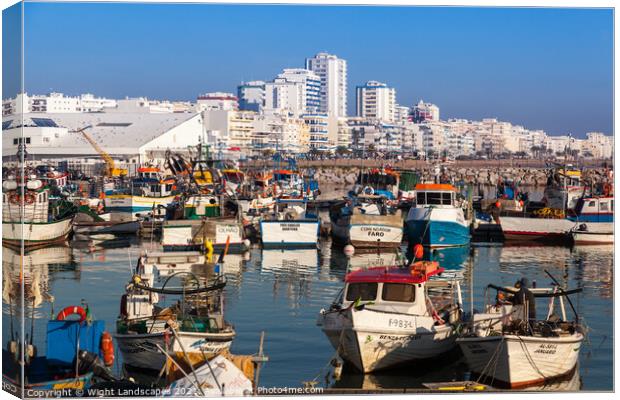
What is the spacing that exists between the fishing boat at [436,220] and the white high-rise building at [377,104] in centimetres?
11530

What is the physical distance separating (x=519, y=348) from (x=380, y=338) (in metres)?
1.72

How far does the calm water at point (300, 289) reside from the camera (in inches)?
501

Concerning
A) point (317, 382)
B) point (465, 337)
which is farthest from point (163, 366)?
point (465, 337)

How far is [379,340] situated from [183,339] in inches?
95.3

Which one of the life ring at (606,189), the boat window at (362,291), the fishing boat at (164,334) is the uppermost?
the life ring at (606,189)

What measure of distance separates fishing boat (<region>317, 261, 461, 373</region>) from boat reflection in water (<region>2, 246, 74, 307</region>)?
12.9 feet

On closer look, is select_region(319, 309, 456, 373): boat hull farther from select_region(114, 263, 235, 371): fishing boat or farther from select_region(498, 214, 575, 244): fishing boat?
select_region(498, 214, 575, 244): fishing boat

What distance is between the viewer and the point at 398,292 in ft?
43.2

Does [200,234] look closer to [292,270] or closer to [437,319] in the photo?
[292,270]

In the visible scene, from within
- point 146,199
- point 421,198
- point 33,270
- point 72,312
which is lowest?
point 33,270

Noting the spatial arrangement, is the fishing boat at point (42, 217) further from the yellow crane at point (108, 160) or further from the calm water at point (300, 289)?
the yellow crane at point (108, 160)

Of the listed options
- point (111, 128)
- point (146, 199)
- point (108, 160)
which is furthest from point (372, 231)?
point (111, 128)

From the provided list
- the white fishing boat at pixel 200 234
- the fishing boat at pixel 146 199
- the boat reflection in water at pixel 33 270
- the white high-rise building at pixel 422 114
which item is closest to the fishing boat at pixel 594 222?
the white fishing boat at pixel 200 234

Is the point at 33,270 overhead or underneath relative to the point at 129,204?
underneath
